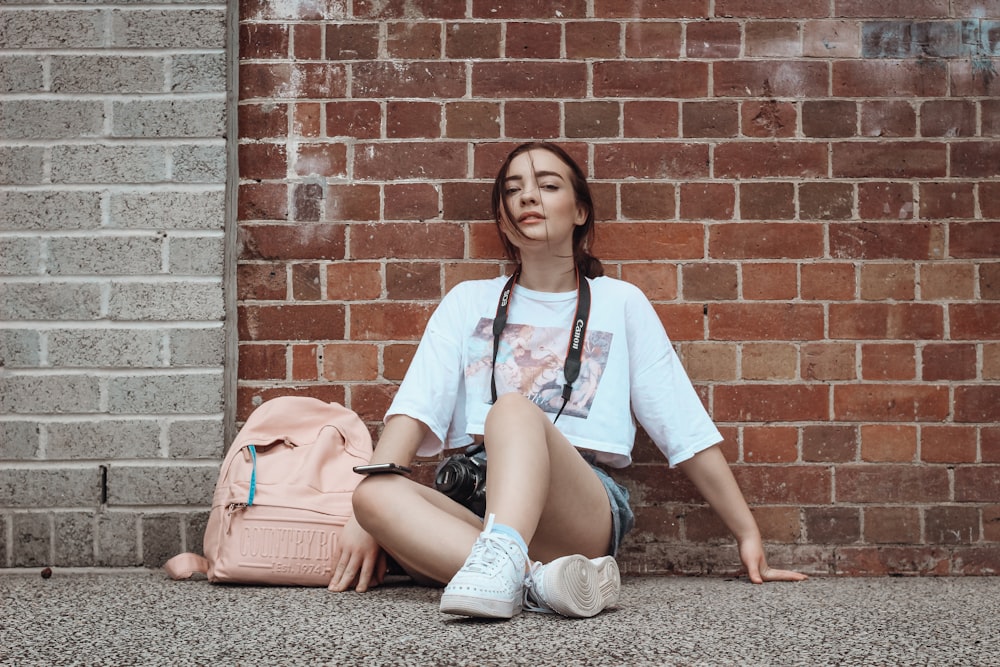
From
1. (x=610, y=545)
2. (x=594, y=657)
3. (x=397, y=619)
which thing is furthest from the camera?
(x=610, y=545)

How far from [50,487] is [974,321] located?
9.87 ft

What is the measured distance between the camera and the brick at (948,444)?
3.02 meters

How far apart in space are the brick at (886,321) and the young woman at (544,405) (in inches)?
24.9

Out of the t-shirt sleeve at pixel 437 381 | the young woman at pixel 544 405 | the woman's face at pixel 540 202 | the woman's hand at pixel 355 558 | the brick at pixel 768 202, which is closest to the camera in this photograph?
the young woman at pixel 544 405

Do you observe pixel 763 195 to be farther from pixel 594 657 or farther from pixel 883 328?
pixel 594 657

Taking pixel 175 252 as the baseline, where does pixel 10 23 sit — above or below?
above

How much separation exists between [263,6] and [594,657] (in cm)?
238

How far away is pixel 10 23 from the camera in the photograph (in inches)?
119

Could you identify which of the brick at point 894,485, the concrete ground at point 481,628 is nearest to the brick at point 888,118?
the brick at point 894,485

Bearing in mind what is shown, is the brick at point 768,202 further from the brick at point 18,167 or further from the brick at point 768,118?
the brick at point 18,167

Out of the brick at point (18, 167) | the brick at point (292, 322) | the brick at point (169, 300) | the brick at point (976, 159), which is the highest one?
the brick at point (976, 159)

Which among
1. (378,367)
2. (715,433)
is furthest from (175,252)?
(715,433)

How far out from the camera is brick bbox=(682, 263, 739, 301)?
10.1 feet

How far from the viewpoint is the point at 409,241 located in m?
3.10
